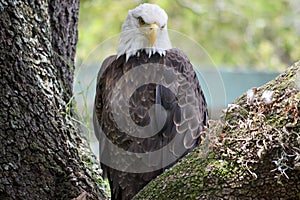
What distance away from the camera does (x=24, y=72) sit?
2.62 m

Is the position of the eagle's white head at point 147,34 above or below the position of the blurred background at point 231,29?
below

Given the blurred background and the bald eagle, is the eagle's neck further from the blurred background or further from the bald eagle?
the blurred background

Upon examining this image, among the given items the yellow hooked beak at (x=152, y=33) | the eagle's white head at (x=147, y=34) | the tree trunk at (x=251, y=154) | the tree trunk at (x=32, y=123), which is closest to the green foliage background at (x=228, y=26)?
the eagle's white head at (x=147, y=34)

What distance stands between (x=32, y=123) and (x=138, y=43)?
1.42 m

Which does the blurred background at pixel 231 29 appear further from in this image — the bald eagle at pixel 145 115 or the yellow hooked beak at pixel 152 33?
the bald eagle at pixel 145 115

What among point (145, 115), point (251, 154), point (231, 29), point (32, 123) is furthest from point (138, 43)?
point (231, 29)

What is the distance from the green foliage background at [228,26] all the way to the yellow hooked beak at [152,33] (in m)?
4.29

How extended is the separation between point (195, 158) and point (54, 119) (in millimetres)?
774

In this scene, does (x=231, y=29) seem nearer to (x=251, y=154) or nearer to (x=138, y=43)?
(x=138, y=43)

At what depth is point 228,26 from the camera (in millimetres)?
9430

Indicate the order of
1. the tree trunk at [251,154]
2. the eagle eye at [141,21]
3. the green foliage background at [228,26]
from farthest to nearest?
the green foliage background at [228,26]
the eagle eye at [141,21]
the tree trunk at [251,154]

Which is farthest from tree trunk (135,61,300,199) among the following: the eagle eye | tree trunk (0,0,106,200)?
Answer: the eagle eye

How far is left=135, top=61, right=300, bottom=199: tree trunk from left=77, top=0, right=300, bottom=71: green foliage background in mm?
5972

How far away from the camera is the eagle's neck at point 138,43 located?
148 inches
